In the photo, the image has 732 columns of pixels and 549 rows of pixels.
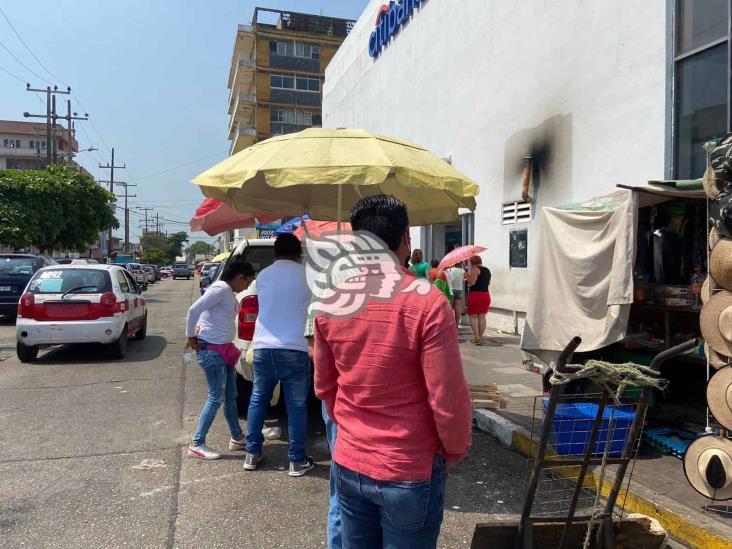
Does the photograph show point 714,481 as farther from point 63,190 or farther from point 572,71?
point 63,190

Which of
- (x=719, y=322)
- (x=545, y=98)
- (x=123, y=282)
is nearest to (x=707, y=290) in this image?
Result: (x=719, y=322)

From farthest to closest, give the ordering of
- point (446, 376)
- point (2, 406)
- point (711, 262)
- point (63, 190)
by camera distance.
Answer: point (63, 190), point (2, 406), point (711, 262), point (446, 376)

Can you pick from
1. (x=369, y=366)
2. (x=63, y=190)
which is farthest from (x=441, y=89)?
(x=63, y=190)

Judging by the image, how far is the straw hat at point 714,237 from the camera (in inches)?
156

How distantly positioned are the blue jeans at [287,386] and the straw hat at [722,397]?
9.57 ft

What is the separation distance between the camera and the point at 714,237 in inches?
158

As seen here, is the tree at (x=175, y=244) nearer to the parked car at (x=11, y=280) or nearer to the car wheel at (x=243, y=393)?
the parked car at (x=11, y=280)

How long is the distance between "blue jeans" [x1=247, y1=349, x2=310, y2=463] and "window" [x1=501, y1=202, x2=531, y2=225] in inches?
293

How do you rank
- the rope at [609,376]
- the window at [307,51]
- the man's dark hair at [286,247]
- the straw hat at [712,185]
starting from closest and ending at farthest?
1. the rope at [609,376]
2. the straw hat at [712,185]
3. the man's dark hair at [286,247]
4. the window at [307,51]

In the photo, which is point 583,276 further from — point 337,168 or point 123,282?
point 123,282

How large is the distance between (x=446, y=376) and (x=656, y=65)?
7311 mm

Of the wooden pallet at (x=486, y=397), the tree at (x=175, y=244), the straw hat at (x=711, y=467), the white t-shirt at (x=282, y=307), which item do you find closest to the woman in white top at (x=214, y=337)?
the white t-shirt at (x=282, y=307)

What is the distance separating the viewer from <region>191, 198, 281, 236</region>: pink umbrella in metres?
6.89

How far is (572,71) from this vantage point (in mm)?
9070
